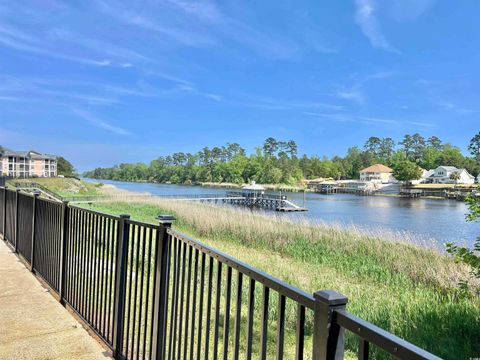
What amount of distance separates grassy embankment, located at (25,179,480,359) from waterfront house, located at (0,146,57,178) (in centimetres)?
7489

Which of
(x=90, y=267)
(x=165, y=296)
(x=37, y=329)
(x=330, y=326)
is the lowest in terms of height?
(x=37, y=329)

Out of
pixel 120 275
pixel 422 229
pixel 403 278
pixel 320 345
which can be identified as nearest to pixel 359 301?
pixel 403 278

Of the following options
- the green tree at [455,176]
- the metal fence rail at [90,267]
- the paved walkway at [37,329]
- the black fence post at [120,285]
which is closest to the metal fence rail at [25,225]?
the paved walkway at [37,329]

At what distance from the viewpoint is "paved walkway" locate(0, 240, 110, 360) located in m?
3.01

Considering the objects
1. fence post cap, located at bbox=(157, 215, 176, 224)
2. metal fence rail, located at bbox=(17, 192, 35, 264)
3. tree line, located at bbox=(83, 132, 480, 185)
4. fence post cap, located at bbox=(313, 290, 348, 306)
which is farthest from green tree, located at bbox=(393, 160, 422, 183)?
fence post cap, located at bbox=(313, 290, 348, 306)

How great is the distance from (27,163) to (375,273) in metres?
92.0

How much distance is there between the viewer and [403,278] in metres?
9.03

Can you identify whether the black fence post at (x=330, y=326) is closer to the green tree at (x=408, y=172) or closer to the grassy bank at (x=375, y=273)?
the grassy bank at (x=375, y=273)

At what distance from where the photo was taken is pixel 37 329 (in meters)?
3.44

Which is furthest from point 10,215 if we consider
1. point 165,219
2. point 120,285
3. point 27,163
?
point 27,163

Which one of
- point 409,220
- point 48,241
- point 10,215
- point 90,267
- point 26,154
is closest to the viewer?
point 90,267

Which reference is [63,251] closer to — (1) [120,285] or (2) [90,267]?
(2) [90,267]

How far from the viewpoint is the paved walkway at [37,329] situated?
9.88 feet

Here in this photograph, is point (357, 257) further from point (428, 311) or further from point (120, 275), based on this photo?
point (120, 275)
